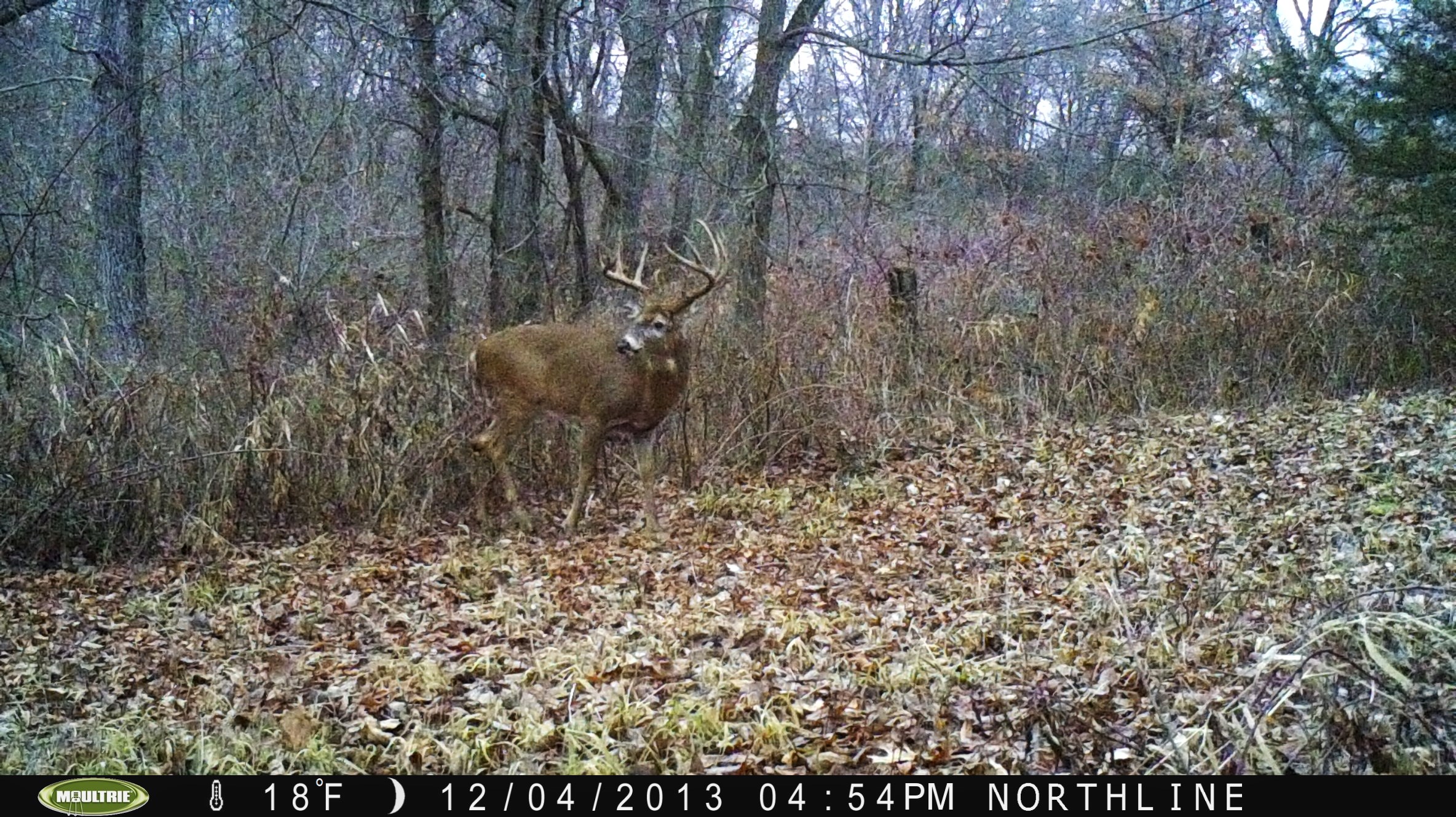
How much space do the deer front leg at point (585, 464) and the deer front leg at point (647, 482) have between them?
0.28m

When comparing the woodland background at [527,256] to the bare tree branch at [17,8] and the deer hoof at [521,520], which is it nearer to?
the deer hoof at [521,520]

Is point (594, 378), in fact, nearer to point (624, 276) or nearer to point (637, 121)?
point (624, 276)

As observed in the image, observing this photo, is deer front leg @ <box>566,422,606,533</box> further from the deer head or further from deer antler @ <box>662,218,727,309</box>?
deer antler @ <box>662,218,727,309</box>

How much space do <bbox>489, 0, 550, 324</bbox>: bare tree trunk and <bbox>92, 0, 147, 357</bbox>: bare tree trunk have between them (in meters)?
3.21

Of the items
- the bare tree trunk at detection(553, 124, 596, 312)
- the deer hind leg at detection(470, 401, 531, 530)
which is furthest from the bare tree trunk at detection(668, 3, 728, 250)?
the deer hind leg at detection(470, 401, 531, 530)

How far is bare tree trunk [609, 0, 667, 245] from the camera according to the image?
36.4 ft

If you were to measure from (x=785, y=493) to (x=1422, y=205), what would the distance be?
549cm

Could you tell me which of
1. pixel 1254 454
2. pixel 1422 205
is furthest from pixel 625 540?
pixel 1422 205

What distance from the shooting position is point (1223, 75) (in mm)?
21641

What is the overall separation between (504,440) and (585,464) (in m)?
0.63

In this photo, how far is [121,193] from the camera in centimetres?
1227

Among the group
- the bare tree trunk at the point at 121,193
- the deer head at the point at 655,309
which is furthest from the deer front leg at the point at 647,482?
the bare tree trunk at the point at 121,193

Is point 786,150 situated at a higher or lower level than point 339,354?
higher
